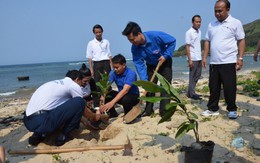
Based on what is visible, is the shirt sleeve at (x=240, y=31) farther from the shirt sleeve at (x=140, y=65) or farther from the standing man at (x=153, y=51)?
the shirt sleeve at (x=140, y=65)

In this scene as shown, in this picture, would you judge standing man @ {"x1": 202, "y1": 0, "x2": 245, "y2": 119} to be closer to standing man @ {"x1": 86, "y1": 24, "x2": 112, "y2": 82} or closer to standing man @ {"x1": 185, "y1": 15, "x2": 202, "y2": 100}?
standing man @ {"x1": 185, "y1": 15, "x2": 202, "y2": 100}

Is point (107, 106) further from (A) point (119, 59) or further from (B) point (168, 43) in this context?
(B) point (168, 43)

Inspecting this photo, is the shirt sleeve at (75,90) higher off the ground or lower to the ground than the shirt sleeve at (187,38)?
lower

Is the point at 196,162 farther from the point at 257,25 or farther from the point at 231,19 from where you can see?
the point at 257,25

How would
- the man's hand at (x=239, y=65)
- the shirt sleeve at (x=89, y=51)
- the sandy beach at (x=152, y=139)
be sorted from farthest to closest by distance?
the shirt sleeve at (x=89, y=51) → the man's hand at (x=239, y=65) → the sandy beach at (x=152, y=139)

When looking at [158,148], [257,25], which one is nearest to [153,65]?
[158,148]

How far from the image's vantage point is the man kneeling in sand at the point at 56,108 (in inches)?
133

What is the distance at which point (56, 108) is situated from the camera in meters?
3.44

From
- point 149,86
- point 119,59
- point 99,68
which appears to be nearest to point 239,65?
point 119,59

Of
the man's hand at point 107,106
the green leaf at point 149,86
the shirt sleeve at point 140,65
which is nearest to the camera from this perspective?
the green leaf at point 149,86

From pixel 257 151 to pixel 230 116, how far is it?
46.1 inches

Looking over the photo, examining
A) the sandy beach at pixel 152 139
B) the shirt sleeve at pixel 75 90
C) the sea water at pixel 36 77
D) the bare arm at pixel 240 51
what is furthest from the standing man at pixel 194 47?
the sea water at pixel 36 77

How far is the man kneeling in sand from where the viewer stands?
11.1ft

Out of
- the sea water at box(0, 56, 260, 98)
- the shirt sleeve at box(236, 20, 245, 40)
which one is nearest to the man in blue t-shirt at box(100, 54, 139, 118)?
the shirt sleeve at box(236, 20, 245, 40)
